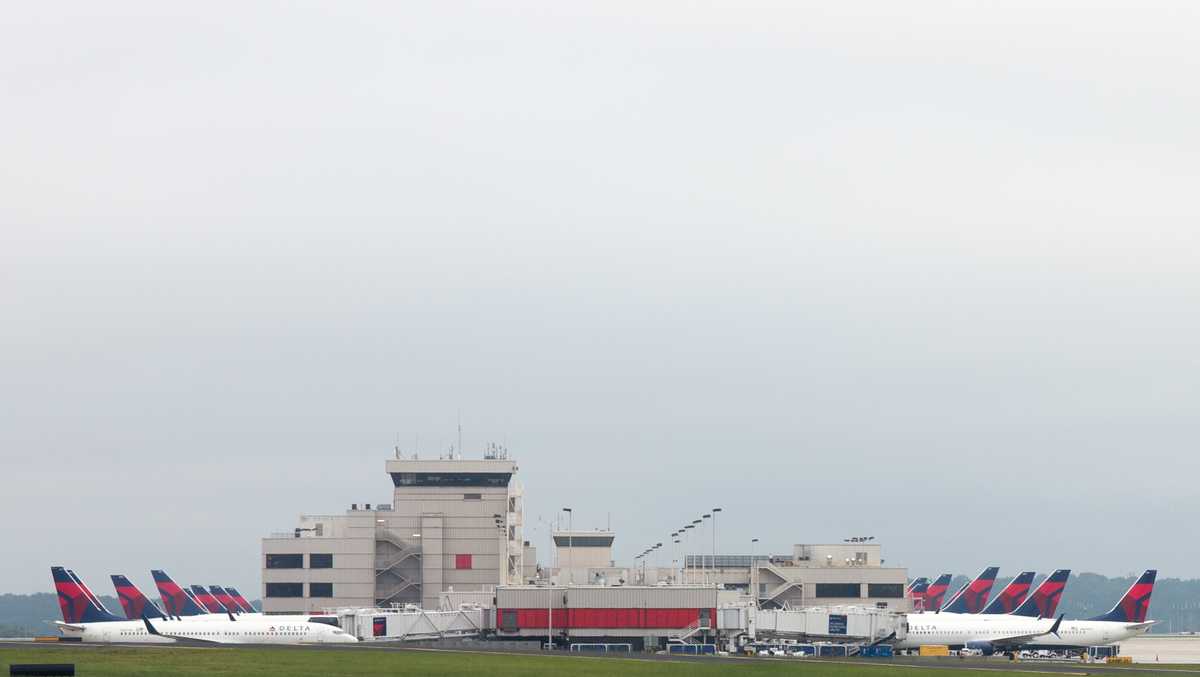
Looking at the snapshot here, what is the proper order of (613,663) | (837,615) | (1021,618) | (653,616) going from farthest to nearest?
(1021,618)
(837,615)
(653,616)
(613,663)

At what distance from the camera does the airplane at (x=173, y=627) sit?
149375 mm

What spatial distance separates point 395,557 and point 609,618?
166 ft

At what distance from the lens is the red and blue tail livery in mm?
170125

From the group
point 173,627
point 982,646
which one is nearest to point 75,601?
point 173,627

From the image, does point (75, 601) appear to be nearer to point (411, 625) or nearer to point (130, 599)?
point (130, 599)

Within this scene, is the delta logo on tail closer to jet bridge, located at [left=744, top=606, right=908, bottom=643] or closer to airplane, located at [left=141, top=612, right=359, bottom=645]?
airplane, located at [left=141, top=612, right=359, bottom=645]

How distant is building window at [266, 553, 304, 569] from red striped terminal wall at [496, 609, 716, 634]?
5114cm

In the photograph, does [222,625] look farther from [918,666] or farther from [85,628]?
[918,666]

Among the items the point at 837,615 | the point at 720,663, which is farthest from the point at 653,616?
the point at 720,663

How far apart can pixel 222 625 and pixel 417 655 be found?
137 ft

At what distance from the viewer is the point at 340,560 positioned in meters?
195

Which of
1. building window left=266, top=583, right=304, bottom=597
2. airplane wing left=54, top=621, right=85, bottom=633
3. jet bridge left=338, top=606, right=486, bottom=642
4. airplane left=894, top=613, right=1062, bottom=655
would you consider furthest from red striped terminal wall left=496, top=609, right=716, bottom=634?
building window left=266, top=583, right=304, bottom=597

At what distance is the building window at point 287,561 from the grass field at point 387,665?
70388 millimetres

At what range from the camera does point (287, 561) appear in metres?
196
